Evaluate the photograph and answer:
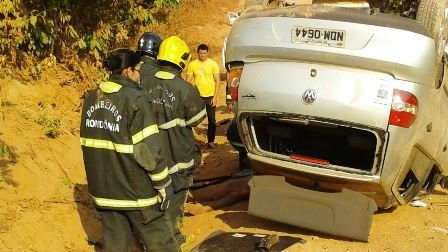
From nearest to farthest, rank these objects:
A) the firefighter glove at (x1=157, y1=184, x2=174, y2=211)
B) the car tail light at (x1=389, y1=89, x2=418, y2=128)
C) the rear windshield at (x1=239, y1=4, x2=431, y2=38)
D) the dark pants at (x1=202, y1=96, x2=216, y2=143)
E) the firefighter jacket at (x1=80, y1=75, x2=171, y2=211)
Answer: the firefighter jacket at (x1=80, y1=75, x2=171, y2=211)
the firefighter glove at (x1=157, y1=184, x2=174, y2=211)
the car tail light at (x1=389, y1=89, x2=418, y2=128)
the rear windshield at (x1=239, y1=4, x2=431, y2=38)
the dark pants at (x1=202, y1=96, x2=216, y2=143)

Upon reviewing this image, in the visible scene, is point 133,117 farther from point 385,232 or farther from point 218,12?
point 218,12

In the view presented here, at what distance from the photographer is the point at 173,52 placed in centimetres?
588

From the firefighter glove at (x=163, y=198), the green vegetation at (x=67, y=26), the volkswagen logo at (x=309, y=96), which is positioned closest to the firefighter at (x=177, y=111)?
the firefighter glove at (x=163, y=198)

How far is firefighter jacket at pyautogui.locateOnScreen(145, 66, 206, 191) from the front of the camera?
5754 millimetres

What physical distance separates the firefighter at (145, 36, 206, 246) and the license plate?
1.09 metres

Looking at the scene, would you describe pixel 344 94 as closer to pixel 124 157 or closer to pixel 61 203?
pixel 124 157

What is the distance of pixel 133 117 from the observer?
444cm

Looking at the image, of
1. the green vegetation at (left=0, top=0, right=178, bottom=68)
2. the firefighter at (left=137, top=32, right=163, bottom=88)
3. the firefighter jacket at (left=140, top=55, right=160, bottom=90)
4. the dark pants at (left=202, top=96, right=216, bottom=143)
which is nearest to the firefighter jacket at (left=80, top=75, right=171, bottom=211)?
the firefighter jacket at (left=140, top=55, right=160, bottom=90)

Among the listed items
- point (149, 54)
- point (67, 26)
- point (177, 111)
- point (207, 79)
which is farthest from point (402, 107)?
point (207, 79)

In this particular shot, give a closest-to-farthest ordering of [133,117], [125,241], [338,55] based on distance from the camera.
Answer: [133,117]
[125,241]
[338,55]

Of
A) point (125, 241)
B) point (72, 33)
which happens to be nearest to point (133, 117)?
point (125, 241)

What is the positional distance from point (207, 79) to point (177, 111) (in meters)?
4.26

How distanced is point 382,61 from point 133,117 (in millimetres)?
2009

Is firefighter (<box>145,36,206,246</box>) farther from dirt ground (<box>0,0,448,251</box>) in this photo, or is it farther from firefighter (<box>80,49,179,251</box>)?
firefighter (<box>80,49,179,251</box>)
